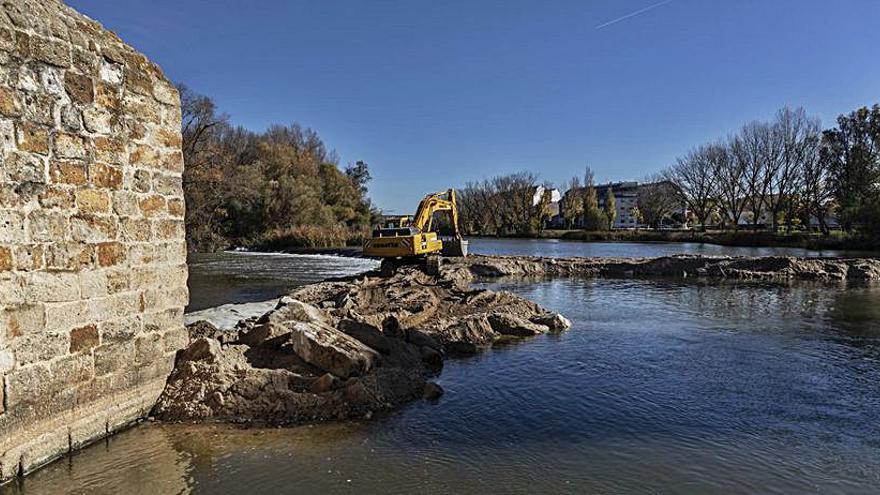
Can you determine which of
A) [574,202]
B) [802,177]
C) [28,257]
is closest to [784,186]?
[802,177]

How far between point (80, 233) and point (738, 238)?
54.5m

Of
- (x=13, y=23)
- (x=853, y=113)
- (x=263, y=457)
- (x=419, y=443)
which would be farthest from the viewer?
(x=853, y=113)

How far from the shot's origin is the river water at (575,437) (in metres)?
4.86

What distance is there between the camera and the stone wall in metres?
4.48

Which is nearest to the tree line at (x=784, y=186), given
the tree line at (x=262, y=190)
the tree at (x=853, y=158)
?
the tree at (x=853, y=158)

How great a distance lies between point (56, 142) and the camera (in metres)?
4.86

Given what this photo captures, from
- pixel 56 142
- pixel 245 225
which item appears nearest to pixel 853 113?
pixel 245 225

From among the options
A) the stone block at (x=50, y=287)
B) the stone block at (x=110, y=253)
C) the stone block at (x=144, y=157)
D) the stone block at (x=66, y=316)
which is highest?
the stone block at (x=144, y=157)

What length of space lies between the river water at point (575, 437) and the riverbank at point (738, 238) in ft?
120

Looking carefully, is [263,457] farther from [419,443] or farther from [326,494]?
[419,443]

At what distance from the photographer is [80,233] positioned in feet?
16.5

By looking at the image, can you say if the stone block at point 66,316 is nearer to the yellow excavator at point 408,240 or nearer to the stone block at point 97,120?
the stone block at point 97,120

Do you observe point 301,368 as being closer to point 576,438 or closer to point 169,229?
point 169,229

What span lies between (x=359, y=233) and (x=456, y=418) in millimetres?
46225
